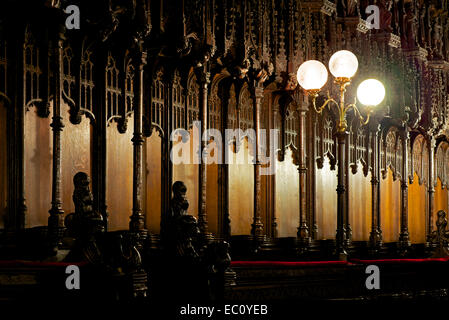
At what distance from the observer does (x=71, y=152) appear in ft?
37.1

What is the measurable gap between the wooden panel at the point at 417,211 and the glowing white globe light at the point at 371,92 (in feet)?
28.6

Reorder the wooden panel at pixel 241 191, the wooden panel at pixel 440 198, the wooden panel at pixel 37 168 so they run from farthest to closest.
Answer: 1. the wooden panel at pixel 440 198
2. the wooden panel at pixel 241 191
3. the wooden panel at pixel 37 168

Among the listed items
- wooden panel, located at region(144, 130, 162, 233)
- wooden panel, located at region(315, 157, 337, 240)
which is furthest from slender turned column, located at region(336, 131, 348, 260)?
wooden panel, located at region(315, 157, 337, 240)

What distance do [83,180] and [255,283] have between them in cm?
333


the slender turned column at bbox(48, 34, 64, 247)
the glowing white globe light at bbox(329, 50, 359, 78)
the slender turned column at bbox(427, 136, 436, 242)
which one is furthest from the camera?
the slender turned column at bbox(427, 136, 436, 242)

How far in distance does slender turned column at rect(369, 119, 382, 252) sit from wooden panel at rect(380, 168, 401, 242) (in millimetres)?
1384

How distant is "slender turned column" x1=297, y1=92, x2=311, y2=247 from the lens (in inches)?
563

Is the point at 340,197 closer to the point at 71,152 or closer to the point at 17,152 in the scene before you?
the point at 71,152

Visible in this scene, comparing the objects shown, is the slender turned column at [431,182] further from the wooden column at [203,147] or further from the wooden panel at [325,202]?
the wooden column at [203,147]

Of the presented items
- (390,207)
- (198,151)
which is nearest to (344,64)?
(198,151)

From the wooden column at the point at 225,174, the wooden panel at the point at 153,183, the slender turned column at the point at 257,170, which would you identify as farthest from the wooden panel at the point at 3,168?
the slender turned column at the point at 257,170

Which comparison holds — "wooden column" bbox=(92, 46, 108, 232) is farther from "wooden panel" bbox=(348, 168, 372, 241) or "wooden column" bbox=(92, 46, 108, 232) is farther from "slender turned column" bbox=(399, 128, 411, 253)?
"slender turned column" bbox=(399, 128, 411, 253)

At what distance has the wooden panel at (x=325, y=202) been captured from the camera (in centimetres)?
1642

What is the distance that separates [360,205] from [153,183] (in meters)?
7.17
